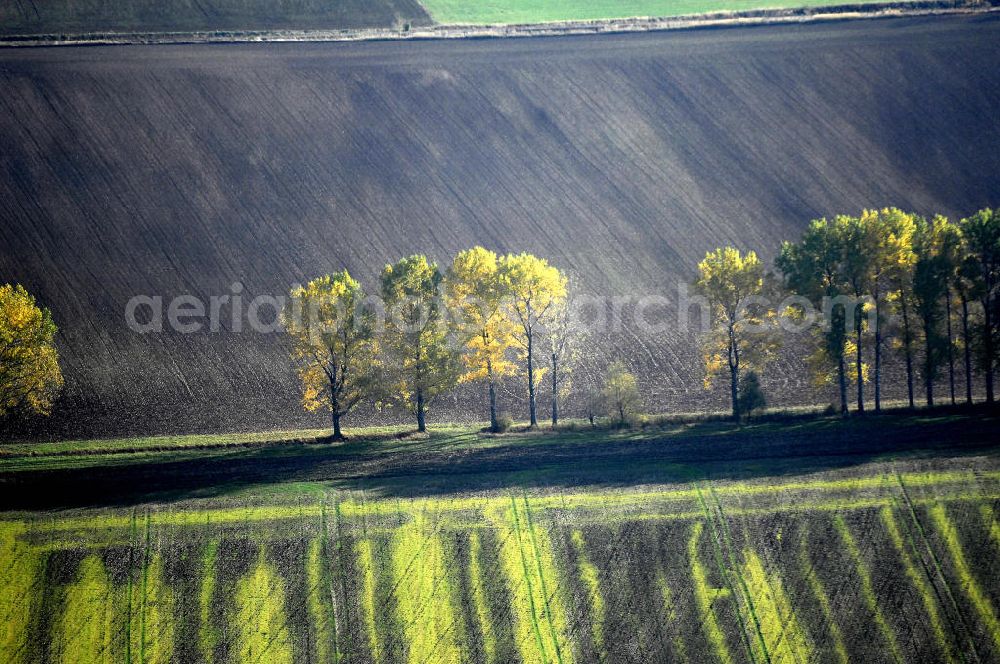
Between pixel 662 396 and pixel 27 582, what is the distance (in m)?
41.8

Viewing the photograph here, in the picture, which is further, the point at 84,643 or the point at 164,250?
the point at 164,250

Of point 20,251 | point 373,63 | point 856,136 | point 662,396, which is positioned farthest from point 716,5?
point 20,251

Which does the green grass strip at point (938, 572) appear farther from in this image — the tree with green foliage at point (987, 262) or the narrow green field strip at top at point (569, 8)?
the narrow green field strip at top at point (569, 8)

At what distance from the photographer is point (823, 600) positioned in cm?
4716

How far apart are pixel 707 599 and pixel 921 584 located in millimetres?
9369

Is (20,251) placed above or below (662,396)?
above

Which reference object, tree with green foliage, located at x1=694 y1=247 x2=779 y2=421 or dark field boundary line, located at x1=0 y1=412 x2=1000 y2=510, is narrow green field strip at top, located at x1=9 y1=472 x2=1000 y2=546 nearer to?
dark field boundary line, located at x1=0 y1=412 x2=1000 y2=510

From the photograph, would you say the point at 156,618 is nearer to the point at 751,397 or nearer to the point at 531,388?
the point at 531,388

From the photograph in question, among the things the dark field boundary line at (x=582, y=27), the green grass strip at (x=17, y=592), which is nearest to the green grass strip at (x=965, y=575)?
the green grass strip at (x=17, y=592)

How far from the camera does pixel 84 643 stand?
45.6 meters

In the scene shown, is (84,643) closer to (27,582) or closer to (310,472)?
(27,582)

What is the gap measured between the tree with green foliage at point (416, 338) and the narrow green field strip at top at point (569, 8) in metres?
46.6

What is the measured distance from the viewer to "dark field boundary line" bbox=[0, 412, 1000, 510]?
181 feet

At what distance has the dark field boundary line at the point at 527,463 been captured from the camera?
5525 cm
